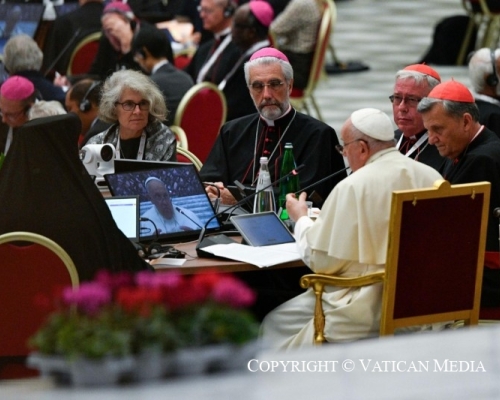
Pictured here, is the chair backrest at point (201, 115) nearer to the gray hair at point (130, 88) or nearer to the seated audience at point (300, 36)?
the gray hair at point (130, 88)

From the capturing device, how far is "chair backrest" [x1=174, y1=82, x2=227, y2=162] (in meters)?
6.72

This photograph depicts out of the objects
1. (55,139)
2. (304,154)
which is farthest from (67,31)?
(55,139)

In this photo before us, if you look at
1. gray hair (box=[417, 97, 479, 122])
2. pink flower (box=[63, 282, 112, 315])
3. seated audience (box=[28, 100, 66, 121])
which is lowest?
seated audience (box=[28, 100, 66, 121])

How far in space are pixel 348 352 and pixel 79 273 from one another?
5.34ft

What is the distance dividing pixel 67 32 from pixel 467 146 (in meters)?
4.92

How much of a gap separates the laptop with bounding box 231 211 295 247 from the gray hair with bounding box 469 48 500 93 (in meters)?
2.26

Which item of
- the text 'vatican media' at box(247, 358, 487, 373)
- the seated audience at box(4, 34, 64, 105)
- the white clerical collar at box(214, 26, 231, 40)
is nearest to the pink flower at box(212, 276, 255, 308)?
the text 'vatican media' at box(247, 358, 487, 373)

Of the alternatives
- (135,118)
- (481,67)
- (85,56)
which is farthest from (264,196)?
(85,56)

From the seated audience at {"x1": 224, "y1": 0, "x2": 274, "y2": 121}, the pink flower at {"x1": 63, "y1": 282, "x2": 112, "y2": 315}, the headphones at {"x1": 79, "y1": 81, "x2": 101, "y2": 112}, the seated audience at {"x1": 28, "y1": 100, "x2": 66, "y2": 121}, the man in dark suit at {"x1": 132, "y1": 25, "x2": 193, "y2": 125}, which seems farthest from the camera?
the seated audience at {"x1": 224, "y1": 0, "x2": 274, "y2": 121}

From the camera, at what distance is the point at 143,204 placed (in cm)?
463

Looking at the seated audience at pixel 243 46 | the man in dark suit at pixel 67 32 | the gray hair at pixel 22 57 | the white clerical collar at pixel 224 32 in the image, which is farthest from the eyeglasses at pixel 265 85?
the man in dark suit at pixel 67 32

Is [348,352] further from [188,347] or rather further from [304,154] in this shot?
[304,154]

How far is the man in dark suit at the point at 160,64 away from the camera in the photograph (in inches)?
284

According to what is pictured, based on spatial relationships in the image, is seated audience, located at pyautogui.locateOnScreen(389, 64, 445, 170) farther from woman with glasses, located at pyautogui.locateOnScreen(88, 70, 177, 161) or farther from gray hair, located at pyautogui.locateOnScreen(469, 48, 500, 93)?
gray hair, located at pyautogui.locateOnScreen(469, 48, 500, 93)
